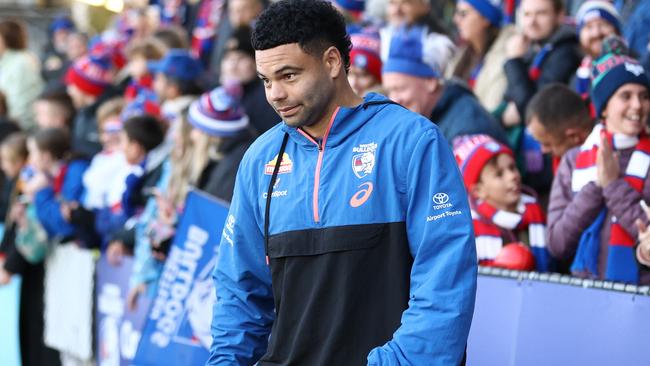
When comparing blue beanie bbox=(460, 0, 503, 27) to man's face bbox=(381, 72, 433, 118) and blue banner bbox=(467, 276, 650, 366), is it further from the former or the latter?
blue banner bbox=(467, 276, 650, 366)

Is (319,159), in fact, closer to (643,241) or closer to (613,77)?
(643,241)

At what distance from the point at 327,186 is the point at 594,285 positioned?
1798 millimetres

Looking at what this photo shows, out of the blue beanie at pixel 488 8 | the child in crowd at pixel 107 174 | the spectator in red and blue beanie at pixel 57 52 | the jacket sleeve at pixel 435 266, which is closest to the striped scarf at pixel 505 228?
the jacket sleeve at pixel 435 266

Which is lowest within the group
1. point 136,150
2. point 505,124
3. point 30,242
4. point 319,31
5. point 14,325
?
point 14,325

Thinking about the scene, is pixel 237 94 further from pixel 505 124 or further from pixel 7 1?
pixel 7 1

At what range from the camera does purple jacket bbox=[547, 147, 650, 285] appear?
5.56 meters

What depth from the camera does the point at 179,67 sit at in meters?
10.1

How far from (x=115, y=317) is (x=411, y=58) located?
12.4 ft

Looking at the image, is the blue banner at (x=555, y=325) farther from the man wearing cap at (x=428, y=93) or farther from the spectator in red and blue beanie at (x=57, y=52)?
the spectator in red and blue beanie at (x=57, y=52)

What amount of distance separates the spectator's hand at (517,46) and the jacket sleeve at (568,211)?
7.07ft

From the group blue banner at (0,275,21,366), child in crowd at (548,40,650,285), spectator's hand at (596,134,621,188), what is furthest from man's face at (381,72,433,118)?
blue banner at (0,275,21,366)

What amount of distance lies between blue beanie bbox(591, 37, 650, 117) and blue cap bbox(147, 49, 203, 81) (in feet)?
15.7

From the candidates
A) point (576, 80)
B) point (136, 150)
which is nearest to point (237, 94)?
point (136, 150)

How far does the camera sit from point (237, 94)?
924cm
